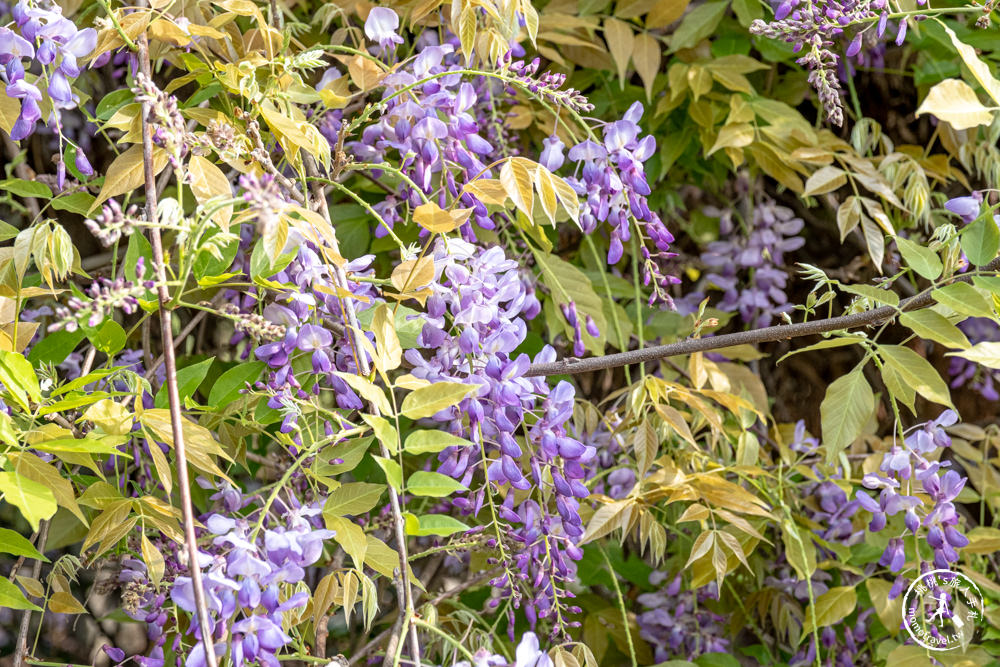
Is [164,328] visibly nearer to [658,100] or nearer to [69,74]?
[69,74]

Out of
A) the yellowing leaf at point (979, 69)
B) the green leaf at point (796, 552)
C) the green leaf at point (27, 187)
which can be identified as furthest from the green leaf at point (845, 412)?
the green leaf at point (27, 187)

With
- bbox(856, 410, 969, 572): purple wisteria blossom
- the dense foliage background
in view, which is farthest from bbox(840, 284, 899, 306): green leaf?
bbox(856, 410, 969, 572): purple wisteria blossom

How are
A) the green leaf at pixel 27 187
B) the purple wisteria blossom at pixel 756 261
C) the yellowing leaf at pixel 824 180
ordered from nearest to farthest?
the green leaf at pixel 27 187
the yellowing leaf at pixel 824 180
the purple wisteria blossom at pixel 756 261

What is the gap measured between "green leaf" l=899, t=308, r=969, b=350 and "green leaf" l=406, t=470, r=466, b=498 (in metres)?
0.46

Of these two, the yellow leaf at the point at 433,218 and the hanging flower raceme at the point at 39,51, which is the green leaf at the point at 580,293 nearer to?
the yellow leaf at the point at 433,218

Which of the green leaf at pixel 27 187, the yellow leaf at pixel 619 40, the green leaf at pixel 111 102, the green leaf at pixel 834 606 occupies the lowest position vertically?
the green leaf at pixel 834 606

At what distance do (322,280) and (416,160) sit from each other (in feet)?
0.63

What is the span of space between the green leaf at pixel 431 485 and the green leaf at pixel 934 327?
459mm

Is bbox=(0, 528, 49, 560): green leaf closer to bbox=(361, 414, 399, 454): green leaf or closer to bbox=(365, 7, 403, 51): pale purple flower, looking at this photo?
bbox=(361, 414, 399, 454): green leaf

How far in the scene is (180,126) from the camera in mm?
804

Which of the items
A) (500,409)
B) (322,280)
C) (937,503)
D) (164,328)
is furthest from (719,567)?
(164,328)

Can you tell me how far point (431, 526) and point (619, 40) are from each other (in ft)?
3.06

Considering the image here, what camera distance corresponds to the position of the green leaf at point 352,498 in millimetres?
896

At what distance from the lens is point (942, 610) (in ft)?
3.95
